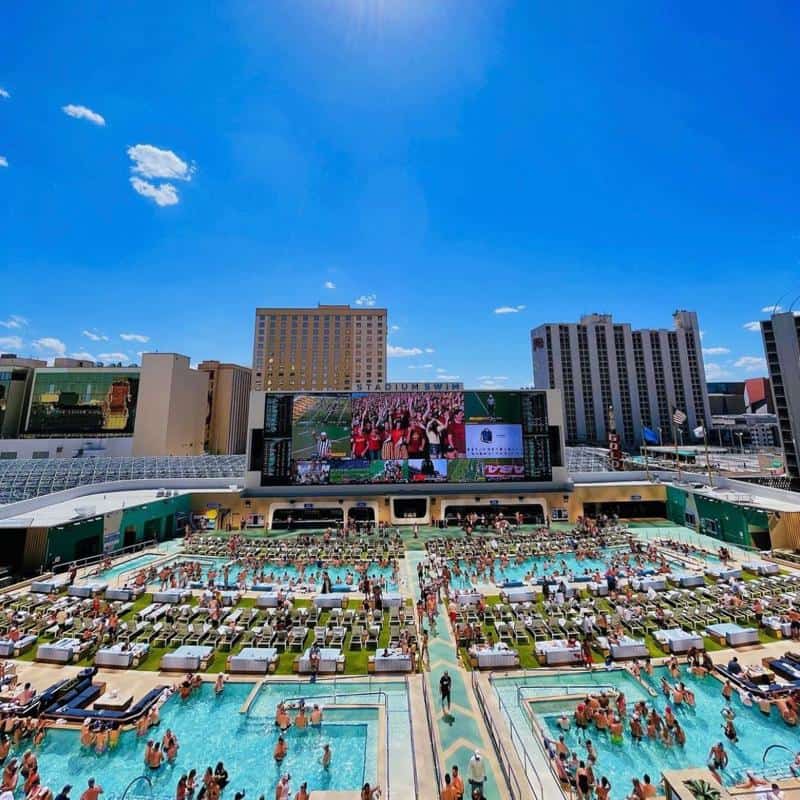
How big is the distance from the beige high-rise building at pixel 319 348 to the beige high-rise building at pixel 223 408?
6970 mm

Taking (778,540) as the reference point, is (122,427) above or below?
above

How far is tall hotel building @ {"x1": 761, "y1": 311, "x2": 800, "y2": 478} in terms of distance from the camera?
49.0m

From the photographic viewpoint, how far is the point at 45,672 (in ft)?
42.8

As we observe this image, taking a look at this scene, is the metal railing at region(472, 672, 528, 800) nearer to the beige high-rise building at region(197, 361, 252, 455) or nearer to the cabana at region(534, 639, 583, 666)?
the cabana at region(534, 639, 583, 666)

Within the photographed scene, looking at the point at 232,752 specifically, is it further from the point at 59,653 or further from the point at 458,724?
the point at 59,653

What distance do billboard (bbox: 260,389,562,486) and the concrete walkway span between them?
70.0 feet

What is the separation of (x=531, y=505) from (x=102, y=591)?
29234mm

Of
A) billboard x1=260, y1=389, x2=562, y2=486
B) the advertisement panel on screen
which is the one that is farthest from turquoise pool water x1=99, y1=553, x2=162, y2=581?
the advertisement panel on screen

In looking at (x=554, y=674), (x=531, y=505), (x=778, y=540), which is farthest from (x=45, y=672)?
(x=778, y=540)

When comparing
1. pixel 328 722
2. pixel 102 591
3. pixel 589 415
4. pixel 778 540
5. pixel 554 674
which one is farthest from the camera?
pixel 589 415

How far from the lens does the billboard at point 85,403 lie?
6109 cm

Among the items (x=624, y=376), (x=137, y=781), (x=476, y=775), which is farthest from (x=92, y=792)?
(x=624, y=376)

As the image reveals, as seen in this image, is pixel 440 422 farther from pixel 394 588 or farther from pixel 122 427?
pixel 122 427

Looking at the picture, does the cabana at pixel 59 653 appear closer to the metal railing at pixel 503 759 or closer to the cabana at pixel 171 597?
the cabana at pixel 171 597
